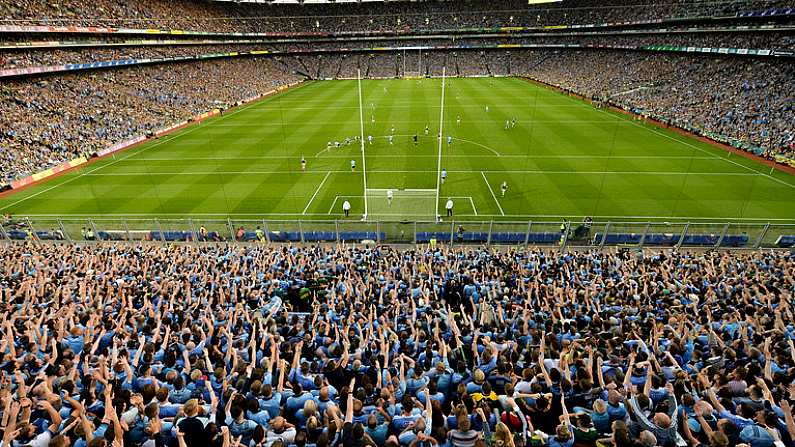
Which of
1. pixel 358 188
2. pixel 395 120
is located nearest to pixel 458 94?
pixel 395 120

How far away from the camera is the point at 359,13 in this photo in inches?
3824

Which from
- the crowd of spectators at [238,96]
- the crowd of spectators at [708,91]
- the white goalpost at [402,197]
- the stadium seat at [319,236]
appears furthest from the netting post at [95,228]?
the crowd of spectators at [708,91]

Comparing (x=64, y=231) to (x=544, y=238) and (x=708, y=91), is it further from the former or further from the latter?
(x=708, y=91)

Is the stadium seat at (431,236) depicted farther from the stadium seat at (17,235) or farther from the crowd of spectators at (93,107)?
the crowd of spectators at (93,107)

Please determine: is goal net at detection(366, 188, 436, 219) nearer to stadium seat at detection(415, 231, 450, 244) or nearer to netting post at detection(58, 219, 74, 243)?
stadium seat at detection(415, 231, 450, 244)

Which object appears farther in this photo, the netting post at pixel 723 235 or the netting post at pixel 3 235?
the netting post at pixel 3 235

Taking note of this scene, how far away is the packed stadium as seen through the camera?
534cm

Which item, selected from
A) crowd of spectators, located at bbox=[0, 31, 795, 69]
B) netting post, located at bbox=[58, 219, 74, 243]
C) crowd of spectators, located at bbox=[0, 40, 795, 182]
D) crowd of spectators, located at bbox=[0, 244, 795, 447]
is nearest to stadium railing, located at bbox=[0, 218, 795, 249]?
netting post, located at bbox=[58, 219, 74, 243]

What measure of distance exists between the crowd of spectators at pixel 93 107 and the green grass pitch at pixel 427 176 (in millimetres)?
3144

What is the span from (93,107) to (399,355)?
48472 millimetres

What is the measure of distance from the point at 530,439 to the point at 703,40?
66.3 m

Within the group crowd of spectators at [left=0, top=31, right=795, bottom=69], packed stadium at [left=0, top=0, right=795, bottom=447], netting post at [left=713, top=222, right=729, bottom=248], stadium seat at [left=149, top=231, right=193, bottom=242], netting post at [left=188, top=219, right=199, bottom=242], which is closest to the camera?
packed stadium at [left=0, top=0, right=795, bottom=447]

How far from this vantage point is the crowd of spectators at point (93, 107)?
1254 inches

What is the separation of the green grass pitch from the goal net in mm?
108
